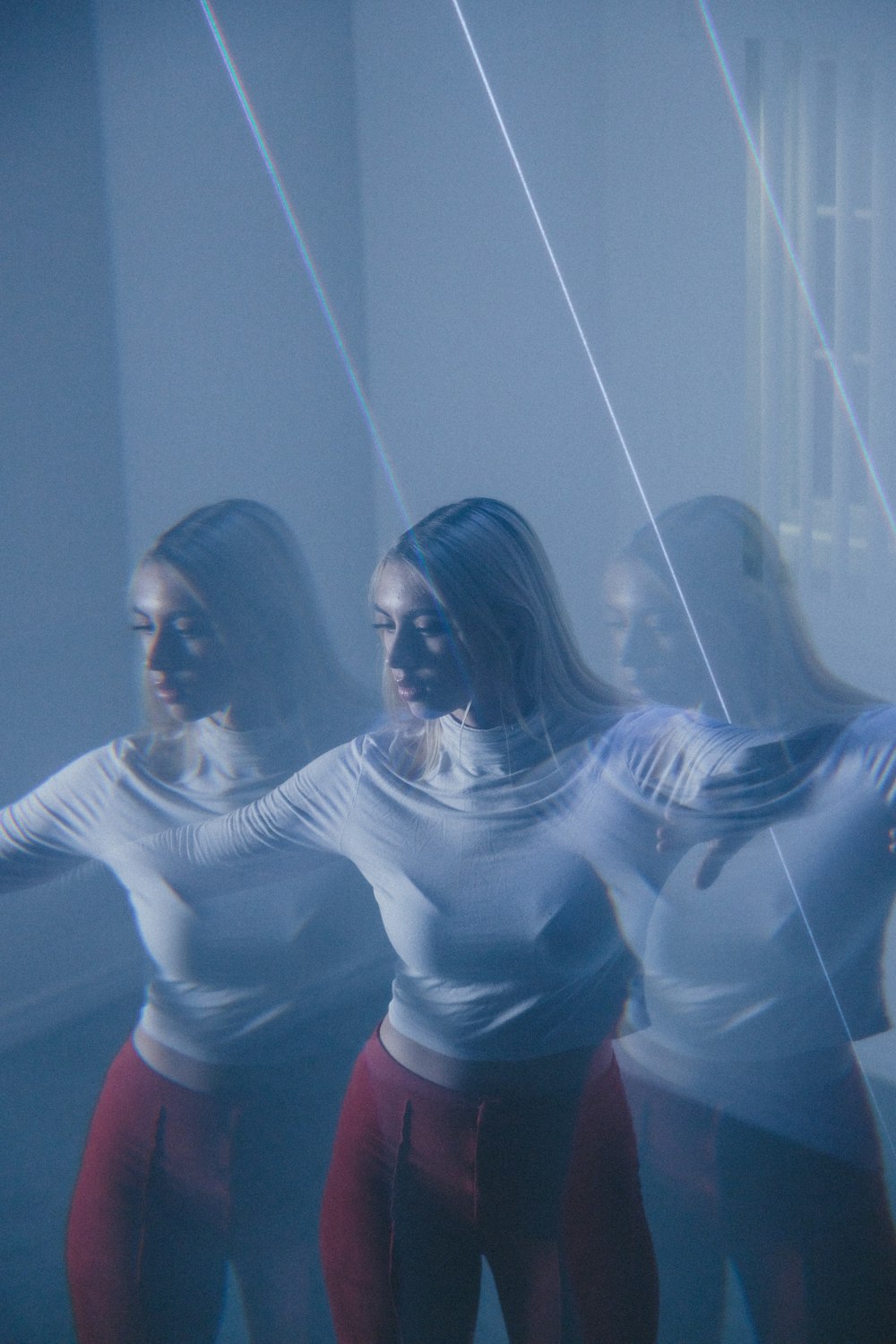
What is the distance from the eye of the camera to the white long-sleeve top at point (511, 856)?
1003 millimetres

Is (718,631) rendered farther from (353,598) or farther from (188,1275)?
(188,1275)

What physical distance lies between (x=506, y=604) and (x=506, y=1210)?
53 cm

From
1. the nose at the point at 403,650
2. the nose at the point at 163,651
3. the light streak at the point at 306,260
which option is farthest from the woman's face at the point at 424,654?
A: the nose at the point at 163,651

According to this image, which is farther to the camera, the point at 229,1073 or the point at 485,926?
the point at 229,1073

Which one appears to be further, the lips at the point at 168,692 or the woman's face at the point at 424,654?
the lips at the point at 168,692

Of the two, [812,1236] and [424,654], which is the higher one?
[424,654]

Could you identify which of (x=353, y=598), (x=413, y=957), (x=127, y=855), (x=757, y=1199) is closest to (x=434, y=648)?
(x=353, y=598)

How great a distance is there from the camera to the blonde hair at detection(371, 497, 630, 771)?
0.98 metres

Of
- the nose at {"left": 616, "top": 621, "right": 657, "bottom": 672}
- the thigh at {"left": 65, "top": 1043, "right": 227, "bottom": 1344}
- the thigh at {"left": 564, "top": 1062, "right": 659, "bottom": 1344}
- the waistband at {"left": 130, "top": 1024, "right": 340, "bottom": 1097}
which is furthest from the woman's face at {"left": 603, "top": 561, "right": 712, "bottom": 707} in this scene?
the thigh at {"left": 65, "top": 1043, "right": 227, "bottom": 1344}

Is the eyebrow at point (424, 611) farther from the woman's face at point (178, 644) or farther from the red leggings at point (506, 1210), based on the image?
the red leggings at point (506, 1210)

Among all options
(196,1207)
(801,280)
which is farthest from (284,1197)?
(801,280)

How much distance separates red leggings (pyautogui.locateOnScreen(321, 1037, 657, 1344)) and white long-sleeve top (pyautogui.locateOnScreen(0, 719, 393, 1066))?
10cm

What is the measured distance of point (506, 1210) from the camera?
3.49ft

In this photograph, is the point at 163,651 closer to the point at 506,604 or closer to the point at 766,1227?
the point at 506,604
